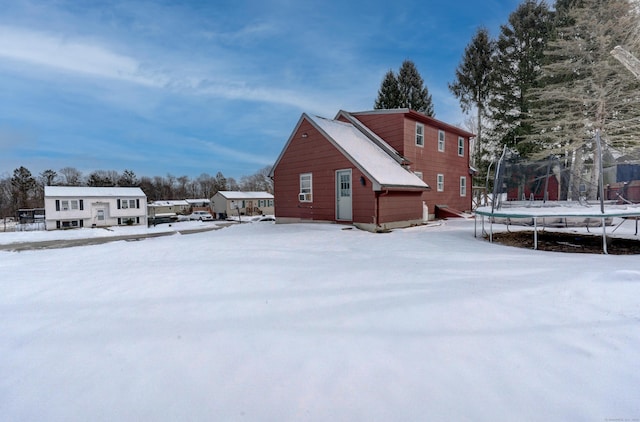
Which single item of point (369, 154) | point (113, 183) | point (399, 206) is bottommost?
point (399, 206)

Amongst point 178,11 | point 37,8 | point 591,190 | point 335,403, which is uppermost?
point 178,11

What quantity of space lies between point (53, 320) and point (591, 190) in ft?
46.4

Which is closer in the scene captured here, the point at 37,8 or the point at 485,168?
the point at 37,8

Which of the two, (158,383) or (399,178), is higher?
(399,178)

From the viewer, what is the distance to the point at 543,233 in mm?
8953

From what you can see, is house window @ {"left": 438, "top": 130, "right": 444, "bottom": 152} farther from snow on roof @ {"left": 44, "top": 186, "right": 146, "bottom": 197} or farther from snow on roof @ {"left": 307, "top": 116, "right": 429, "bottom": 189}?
snow on roof @ {"left": 44, "top": 186, "right": 146, "bottom": 197}

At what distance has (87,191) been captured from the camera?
36281 mm

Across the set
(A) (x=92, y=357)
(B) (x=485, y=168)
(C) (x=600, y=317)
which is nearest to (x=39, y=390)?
(A) (x=92, y=357)

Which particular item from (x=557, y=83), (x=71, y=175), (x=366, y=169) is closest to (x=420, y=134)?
(x=366, y=169)

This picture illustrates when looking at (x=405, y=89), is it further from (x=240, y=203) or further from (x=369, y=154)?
(x=240, y=203)

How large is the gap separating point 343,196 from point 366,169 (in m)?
1.68

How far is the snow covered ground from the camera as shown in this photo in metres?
1.78

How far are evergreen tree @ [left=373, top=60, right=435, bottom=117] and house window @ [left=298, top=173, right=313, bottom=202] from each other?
1868 cm

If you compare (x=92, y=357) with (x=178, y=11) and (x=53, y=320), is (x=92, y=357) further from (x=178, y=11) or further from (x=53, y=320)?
(x=178, y=11)
